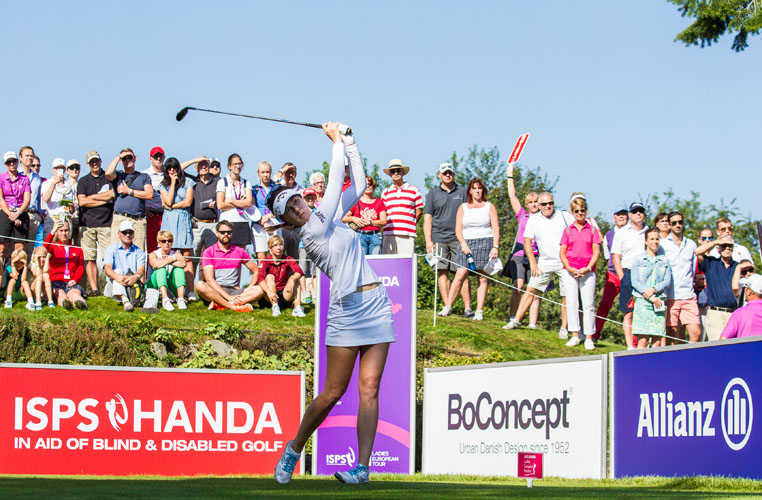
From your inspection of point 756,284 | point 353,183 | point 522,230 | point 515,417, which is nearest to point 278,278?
point 522,230

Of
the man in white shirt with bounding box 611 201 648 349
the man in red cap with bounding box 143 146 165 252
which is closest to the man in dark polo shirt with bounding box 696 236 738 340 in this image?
the man in white shirt with bounding box 611 201 648 349

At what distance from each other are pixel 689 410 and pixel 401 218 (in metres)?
8.13

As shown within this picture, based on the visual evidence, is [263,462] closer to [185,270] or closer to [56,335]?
[56,335]

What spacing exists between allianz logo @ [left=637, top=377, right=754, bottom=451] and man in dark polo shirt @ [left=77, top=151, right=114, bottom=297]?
32.0ft

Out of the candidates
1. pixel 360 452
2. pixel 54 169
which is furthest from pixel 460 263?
pixel 360 452

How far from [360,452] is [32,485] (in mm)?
2118

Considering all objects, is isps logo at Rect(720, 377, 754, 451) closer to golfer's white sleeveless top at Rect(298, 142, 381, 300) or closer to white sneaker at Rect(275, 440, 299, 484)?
golfer's white sleeveless top at Rect(298, 142, 381, 300)

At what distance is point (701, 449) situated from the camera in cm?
873

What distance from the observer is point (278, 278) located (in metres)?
16.7

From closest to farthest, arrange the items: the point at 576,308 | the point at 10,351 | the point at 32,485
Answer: the point at 32,485 < the point at 10,351 < the point at 576,308

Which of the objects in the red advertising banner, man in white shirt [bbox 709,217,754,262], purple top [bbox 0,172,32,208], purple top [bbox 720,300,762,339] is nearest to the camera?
purple top [bbox 720,300,762,339]

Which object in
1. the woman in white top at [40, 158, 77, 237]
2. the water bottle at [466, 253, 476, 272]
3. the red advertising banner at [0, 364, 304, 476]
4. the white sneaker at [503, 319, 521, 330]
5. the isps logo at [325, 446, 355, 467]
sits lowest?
the isps logo at [325, 446, 355, 467]

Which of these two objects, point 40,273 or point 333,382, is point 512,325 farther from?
point 333,382

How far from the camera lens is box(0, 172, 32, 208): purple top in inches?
635
